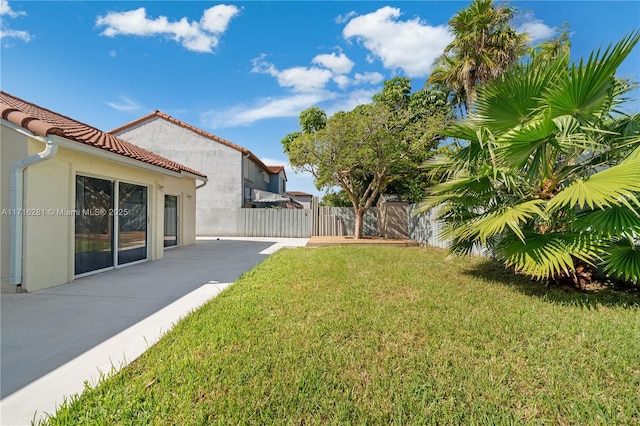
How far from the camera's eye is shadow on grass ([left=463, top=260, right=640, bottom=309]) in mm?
4781

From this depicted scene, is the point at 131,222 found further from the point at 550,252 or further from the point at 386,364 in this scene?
the point at 550,252

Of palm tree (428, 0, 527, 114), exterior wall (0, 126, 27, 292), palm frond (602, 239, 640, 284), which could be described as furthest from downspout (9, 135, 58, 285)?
palm tree (428, 0, 527, 114)

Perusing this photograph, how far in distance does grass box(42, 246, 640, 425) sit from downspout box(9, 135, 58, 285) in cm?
404

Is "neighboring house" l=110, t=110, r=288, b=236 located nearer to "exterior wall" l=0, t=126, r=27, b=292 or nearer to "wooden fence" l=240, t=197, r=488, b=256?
"wooden fence" l=240, t=197, r=488, b=256

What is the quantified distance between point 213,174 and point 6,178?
13.2 metres

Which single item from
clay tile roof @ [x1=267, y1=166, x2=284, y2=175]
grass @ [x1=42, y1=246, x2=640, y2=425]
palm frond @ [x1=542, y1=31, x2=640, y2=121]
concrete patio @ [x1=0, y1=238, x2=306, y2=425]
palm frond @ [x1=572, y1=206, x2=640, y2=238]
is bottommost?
concrete patio @ [x1=0, y1=238, x2=306, y2=425]

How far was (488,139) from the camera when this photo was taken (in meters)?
5.26

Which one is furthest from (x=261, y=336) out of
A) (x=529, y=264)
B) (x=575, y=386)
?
(x=529, y=264)

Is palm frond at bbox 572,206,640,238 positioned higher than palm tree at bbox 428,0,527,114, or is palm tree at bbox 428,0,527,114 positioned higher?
palm tree at bbox 428,0,527,114

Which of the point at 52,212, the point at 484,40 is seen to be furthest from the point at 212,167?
the point at 484,40

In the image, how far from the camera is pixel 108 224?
754cm

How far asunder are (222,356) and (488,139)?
18.6 ft

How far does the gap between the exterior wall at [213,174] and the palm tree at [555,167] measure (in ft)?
48.9

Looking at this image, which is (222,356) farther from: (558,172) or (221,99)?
(221,99)
